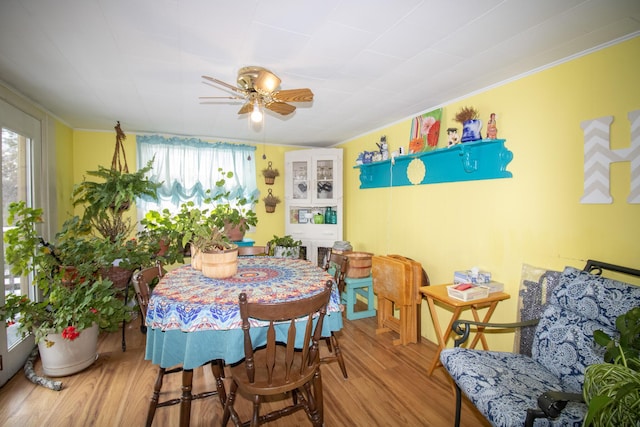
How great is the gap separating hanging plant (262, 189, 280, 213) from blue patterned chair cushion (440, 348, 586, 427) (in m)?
3.25

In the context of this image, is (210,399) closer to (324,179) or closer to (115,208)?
(115,208)

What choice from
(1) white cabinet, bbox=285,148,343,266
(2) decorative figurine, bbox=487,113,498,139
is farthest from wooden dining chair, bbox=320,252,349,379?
(1) white cabinet, bbox=285,148,343,266

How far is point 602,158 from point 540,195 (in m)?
0.40

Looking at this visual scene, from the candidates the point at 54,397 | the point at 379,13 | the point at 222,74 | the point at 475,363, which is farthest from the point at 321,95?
the point at 54,397

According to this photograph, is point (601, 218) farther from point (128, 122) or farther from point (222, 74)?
point (128, 122)

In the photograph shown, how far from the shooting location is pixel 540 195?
81.0 inches

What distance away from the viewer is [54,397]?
6.66 ft

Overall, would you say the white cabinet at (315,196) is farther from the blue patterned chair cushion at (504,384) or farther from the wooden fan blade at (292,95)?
the blue patterned chair cushion at (504,384)

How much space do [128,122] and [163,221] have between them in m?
1.25

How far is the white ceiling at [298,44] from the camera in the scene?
1.42 m

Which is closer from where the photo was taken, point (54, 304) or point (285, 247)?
Result: point (54, 304)

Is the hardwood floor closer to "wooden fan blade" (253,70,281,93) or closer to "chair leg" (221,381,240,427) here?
"chair leg" (221,381,240,427)

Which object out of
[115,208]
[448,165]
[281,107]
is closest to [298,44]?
[281,107]

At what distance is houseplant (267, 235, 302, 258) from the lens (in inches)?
164
